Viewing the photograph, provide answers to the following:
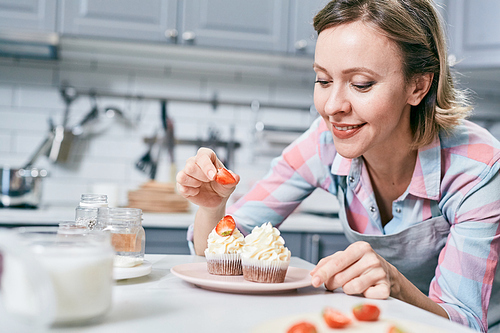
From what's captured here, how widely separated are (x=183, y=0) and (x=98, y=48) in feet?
1.65

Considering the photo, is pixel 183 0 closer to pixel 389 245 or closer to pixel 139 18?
pixel 139 18

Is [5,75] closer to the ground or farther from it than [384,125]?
farther from it

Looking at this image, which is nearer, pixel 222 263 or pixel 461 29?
pixel 222 263

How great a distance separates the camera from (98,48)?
2.41 metres

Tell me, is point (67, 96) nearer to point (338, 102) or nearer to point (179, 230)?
point (179, 230)

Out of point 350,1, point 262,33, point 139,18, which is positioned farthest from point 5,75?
point 350,1

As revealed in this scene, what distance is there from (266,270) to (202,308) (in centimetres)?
18

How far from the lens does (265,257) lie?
32.9 inches

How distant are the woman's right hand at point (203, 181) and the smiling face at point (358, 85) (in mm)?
283


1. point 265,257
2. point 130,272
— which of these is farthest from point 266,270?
point 130,272

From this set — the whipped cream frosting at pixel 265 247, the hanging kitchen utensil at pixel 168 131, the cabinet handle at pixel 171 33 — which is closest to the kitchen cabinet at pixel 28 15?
the cabinet handle at pixel 171 33

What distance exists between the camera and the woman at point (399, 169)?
1004 millimetres

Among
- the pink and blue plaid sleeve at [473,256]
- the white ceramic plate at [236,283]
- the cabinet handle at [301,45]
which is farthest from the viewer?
the cabinet handle at [301,45]

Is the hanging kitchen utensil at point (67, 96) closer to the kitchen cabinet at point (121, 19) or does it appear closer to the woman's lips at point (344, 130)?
the kitchen cabinet at point (121, 19)
